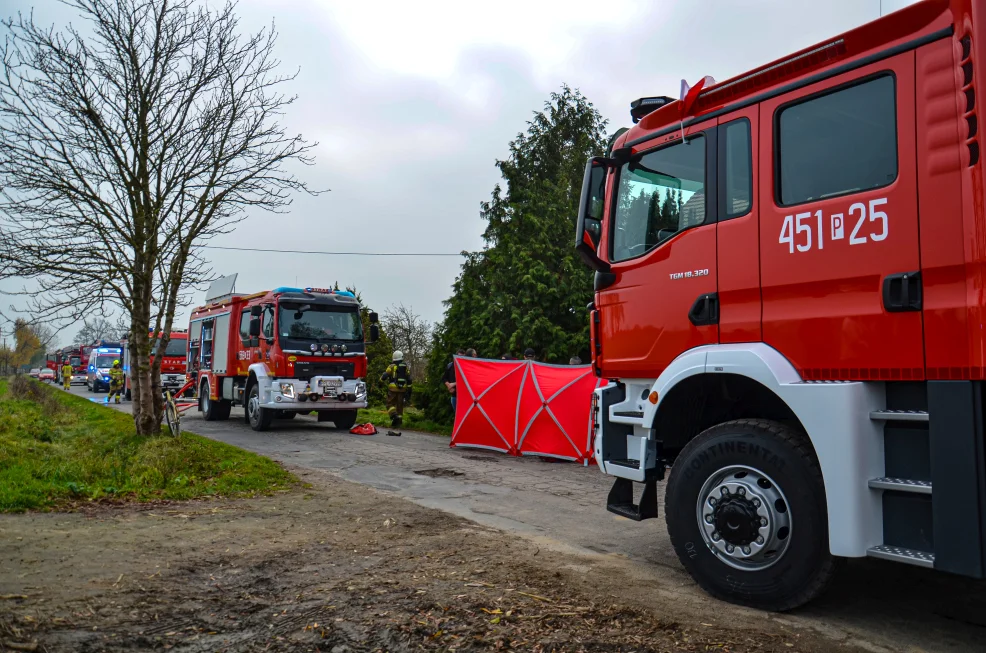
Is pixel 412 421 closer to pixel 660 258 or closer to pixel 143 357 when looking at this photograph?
pixel 143 357

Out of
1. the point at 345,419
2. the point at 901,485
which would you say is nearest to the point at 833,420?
the point at 901,485

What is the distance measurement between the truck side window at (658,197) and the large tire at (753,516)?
4.70 ft

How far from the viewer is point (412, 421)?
17.2 m

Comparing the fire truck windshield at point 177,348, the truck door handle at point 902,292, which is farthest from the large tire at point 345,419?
the fire truck windshield at point 177,348

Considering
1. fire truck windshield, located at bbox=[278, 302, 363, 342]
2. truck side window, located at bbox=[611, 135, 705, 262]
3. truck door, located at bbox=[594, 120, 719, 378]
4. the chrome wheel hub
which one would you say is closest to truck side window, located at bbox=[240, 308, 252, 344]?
fire truck windshield, located at bbox=[278, 302, 363, 342]

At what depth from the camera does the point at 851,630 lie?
3.85 m

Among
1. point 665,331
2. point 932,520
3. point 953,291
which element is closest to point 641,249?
point 665,331

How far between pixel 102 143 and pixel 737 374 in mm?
9364

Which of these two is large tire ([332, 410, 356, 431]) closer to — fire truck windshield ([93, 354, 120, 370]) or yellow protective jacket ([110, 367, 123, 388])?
yellow protective jacket ([110, 367, 123, 388])

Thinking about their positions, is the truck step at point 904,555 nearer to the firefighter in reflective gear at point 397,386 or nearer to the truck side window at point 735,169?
the truck side window at point 735,169

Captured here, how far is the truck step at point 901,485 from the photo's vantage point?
3559 mm

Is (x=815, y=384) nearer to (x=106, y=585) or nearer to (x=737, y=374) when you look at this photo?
(x=737, y=374)

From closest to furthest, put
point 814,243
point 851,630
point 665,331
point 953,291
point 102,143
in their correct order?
point 953,291 < point 851,630 < point 814,243 < point 665,331 < point 102,143

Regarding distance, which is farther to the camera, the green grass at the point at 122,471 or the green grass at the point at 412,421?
the green grass at the point at 412,421
